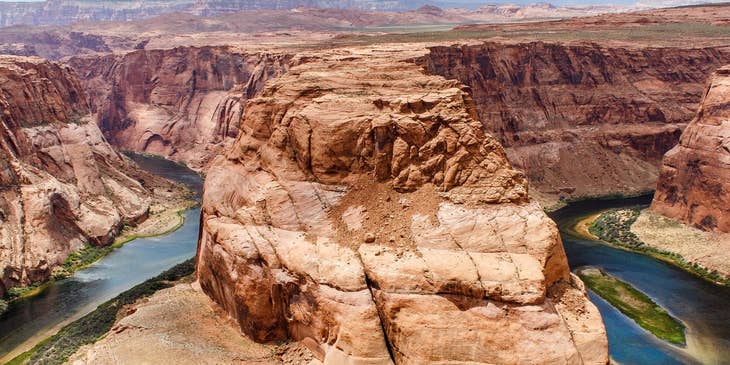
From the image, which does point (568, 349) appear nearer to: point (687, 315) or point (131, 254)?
point (687, 315)

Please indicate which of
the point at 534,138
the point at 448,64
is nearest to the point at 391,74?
the point at 448,64

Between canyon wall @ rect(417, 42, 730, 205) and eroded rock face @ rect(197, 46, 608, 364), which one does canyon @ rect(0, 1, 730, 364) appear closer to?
eroded rock face @ rect(197, 46, 608, 364)

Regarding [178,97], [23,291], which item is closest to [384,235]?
[23,291]

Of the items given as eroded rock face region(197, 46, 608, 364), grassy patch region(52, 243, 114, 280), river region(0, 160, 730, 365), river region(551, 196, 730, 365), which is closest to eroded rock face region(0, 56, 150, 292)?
grassy patch region(52, 243, 114, 280)

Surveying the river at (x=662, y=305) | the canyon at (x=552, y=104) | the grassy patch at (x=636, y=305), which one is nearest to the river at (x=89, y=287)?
the canyon at (x=552, y=104)

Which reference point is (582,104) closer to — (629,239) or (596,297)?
(629,239)

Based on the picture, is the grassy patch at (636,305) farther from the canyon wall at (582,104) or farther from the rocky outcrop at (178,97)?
the rocky outcrop at (178,97)
